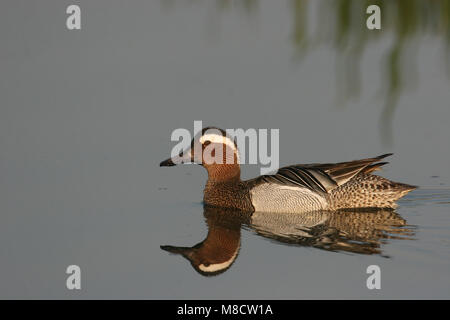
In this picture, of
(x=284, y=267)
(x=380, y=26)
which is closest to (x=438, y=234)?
(x=284, y=267)

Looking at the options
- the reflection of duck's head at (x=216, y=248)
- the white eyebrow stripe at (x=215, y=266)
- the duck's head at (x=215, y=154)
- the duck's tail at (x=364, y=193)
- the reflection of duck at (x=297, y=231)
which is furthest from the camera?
the duck's head at (x=215, y=154)

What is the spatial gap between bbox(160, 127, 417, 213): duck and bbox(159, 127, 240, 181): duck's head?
20cm

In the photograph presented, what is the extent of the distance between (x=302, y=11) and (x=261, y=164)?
3191 mm

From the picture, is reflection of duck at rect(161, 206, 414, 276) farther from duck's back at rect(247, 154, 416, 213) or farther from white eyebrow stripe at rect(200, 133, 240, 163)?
white eyebrow stripe at rect(200, 133, 240, 163)

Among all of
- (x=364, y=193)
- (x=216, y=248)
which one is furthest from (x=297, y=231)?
(x=364, y=193)

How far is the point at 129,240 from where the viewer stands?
8.15 meters

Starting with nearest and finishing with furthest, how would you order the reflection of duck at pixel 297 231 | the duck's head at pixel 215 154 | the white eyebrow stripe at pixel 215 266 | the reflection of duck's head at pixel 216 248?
the white eyebrow stripe at pixel 215 266 < the reflection of duck's head at pixel 216 248 < the reflection of duck at pixel 297 231 < the duck's head at pixel 215 154

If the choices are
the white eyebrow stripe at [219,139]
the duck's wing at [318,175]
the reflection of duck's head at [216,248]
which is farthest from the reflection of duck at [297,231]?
the white eyebrow stripe at [219,139]

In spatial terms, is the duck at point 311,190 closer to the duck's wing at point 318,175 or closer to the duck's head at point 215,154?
the duck's wing at point 318,175

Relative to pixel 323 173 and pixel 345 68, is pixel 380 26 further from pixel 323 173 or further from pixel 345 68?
pixel 323 173

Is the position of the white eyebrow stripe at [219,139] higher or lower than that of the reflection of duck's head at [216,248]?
higher

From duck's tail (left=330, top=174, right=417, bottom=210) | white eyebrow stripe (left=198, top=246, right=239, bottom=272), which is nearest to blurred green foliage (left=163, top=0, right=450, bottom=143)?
duck's tail (left=330, top=174, right=417, bottom=210)

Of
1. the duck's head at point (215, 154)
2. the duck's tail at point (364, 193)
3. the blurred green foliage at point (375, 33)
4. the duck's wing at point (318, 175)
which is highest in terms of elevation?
the blurred green foliage at point (375, 33)

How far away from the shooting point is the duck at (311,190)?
9.76 m
